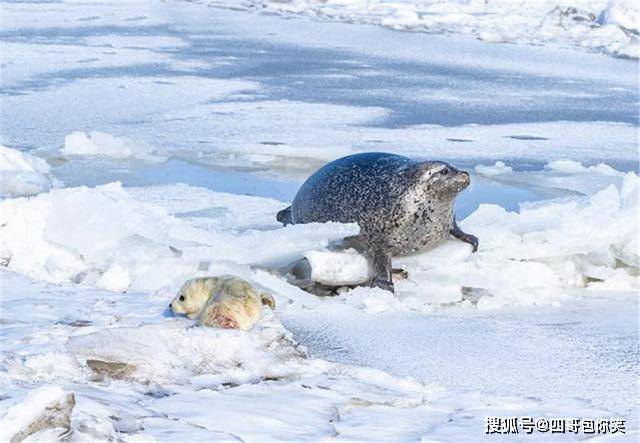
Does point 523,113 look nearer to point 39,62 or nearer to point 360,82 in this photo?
point 360,82

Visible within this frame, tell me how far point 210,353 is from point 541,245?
154 centimetres

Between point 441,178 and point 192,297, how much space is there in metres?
1.10

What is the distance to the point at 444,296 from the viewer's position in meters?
3.75

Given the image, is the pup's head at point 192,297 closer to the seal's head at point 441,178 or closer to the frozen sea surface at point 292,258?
the frozen sea surface at point 292,258

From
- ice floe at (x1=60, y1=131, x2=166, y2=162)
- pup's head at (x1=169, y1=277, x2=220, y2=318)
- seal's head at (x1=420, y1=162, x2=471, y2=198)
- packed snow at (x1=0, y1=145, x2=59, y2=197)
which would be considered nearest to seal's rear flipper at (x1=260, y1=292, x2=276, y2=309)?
pup's head at (x1=169, y1=277, x2=220, y2=318)

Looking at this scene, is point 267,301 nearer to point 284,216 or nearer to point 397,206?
point 397,206

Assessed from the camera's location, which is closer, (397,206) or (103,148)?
(397,206)

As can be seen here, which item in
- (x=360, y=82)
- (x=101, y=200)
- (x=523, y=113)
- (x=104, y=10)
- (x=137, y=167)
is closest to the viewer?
(x=101, y=200)

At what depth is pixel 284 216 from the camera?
4777 mm

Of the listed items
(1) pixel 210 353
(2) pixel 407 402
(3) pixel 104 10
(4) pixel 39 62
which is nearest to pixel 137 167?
(1) pixel 210 353

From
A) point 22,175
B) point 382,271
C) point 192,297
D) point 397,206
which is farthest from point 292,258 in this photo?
point 22,175

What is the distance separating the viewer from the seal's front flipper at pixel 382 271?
3.76 meters

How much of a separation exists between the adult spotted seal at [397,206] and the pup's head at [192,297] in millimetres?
714

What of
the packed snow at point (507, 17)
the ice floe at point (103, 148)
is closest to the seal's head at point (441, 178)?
the ice floe at point (103, 148)
